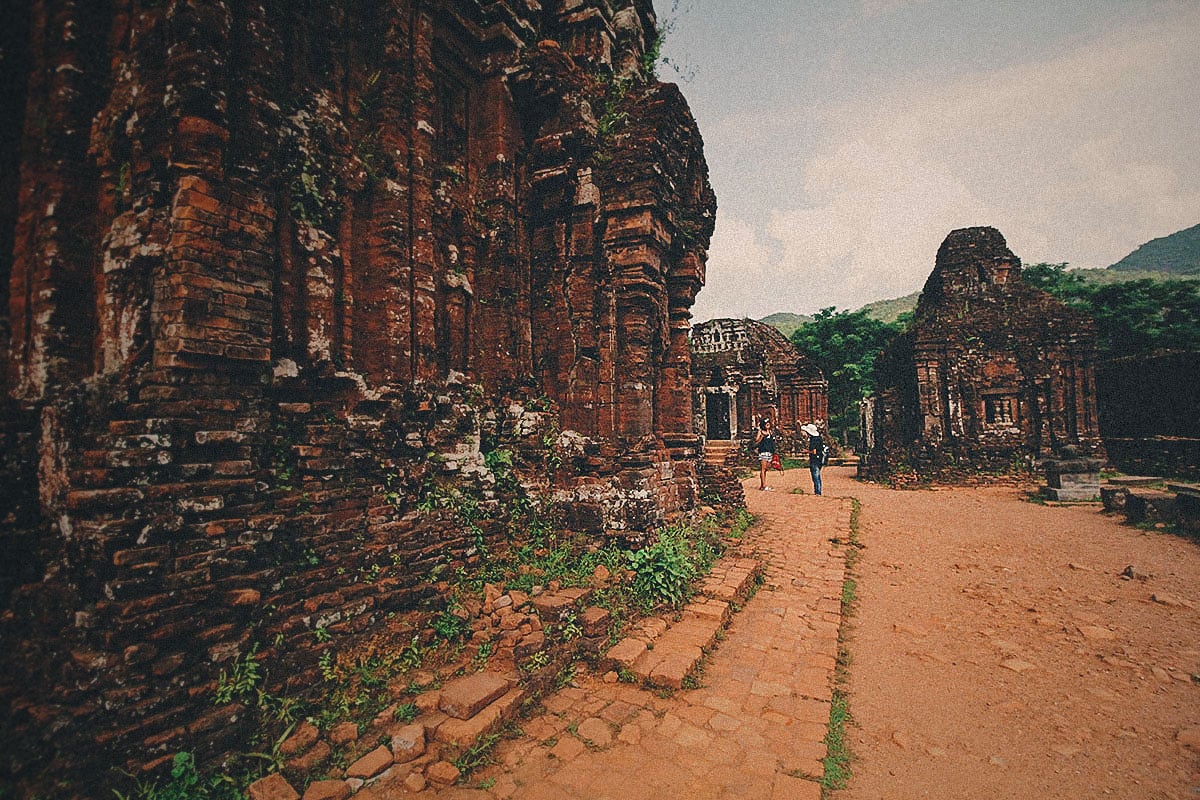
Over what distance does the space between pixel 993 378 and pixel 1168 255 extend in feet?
424

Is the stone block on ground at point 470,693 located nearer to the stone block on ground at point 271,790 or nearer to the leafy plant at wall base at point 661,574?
the stone block on ground at point 271,790

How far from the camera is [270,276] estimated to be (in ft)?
12.3

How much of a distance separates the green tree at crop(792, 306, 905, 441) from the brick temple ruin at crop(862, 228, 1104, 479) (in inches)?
520

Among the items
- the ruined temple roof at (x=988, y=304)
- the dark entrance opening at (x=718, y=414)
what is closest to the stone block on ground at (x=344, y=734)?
the ruined temple roof at (x=988, y=304)

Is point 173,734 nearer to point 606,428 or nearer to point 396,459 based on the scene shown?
point 396,459

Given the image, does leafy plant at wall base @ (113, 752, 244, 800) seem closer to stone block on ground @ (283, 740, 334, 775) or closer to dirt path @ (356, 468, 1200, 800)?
stone block on ground @ (283, 740, 334, 775)

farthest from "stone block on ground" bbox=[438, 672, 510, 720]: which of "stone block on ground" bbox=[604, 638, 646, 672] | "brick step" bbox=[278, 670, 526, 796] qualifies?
"stone block on ground" bbox=[604, 638, 646, 672]

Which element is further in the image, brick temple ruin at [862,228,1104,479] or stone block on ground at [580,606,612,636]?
brick temple ruin at [862,228,1104,479]

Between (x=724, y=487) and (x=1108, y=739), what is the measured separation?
6533mm

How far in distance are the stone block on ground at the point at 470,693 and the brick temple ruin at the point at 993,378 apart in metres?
18.5

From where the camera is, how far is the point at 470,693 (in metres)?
3.47

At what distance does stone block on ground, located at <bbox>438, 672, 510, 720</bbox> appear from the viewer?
3.32m

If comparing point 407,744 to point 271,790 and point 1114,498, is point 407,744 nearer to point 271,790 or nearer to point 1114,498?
point 271,790

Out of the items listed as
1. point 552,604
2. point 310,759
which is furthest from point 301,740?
point 552,604
